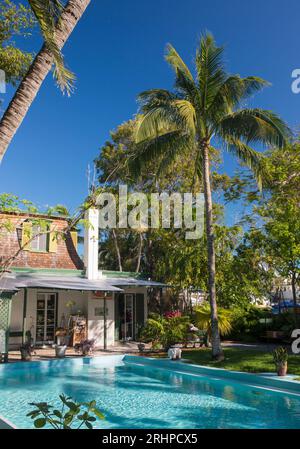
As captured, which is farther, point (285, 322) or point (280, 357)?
point (285, 322)

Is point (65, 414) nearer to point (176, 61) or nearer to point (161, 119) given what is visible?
point (161, 119)

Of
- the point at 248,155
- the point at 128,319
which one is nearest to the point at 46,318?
the point at 128,319

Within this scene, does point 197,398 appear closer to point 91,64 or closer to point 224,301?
point 224,301

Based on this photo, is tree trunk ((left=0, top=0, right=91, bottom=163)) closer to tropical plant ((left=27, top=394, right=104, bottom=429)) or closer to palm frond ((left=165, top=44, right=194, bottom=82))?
tropical plant ((left=27, top=394, right=104, bottom=429))

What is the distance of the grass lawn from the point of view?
13.0 m

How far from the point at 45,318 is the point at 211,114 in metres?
12.8

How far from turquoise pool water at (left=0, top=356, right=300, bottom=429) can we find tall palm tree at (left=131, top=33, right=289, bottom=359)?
9.16 ft

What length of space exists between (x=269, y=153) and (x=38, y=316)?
1465 centimetres

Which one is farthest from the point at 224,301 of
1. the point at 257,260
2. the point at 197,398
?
the point at 197,398

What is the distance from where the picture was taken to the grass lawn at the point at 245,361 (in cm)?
1299

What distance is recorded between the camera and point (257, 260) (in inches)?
793

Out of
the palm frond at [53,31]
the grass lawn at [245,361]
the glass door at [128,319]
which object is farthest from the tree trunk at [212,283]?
the palm frond at [53,31]

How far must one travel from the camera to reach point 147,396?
11.5m

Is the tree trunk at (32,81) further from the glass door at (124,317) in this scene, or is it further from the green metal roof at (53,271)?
the glass door at (124,317)
